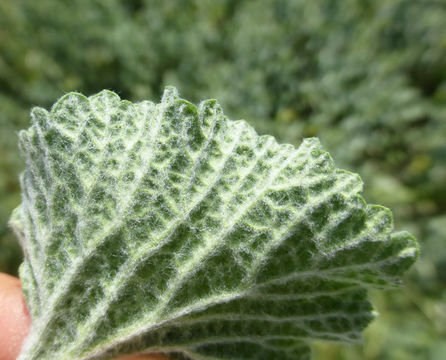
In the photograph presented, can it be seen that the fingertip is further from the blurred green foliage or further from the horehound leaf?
the blurred green foliage

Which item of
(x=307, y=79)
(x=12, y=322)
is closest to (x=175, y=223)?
(x=12, y=322)

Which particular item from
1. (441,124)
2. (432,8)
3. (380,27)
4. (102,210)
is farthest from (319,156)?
(432,8)

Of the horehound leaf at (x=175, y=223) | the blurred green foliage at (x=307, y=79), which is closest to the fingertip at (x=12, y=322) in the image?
the horehound leaf at (x=175, y=223)

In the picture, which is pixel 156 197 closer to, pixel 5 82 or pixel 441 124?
pixel 441 124

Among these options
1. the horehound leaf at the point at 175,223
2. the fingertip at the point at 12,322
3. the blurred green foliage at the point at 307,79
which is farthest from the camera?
the blurred green foliage at the point at 307,79

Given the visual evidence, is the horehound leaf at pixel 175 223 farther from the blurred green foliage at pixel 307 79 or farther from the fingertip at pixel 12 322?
the blurred green foliage at pixel 307 79

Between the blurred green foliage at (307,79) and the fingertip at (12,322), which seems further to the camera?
the blurred green foliage at (307,79)

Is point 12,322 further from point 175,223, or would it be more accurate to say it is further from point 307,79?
point 307,79
